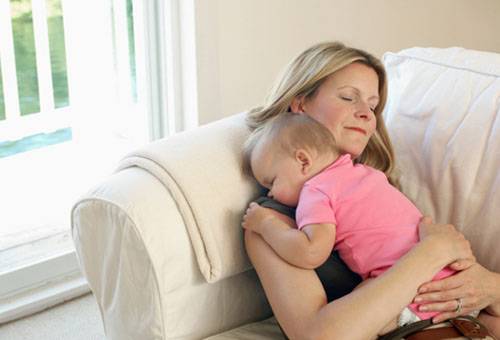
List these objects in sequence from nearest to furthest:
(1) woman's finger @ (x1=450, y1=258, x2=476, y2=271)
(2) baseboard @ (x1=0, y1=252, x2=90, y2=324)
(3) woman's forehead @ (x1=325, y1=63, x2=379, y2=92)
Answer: (1) woman's finger @ (x1=450, y1=258, x2=476, y2=271), (3) woman's forehead @ (x1=325, y1=63, x2=379, y2=92), (2) baseboard @ (x1=0, y1=252, x2=90, y2=324)

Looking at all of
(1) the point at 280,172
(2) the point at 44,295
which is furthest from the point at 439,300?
(2) the point at 44,295

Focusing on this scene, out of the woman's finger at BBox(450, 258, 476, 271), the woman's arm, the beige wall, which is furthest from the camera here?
the beige wall

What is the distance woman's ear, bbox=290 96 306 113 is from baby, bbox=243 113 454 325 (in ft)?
0.16

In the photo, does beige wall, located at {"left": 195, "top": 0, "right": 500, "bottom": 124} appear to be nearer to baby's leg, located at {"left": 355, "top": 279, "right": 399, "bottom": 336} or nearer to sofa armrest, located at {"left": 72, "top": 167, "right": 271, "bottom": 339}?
sofa armrest, located at {"left": 72, "top": 167, "right": 271, "bottom": 339}

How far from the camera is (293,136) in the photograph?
1.50m

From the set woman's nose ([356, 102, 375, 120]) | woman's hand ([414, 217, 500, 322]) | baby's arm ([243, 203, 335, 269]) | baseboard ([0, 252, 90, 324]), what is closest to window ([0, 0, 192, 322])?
baseboard ([0, 252, 90, 324])

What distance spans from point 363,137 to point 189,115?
1.04 metres

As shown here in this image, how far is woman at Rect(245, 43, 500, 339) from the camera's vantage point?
4.48ft

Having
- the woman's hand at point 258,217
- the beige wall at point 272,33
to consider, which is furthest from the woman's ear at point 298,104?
the beige wall at point 272,33

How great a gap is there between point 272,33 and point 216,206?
1.23 meters

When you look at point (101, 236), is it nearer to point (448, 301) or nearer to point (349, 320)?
point (349, 320)

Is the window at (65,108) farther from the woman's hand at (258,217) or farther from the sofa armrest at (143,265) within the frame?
the woman's hand at (258,217)

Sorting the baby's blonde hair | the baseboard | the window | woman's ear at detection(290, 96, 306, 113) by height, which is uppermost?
woman's ear at detection(290, 96, 306, 113)

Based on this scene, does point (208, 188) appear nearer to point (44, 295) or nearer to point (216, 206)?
point (216, 206)
